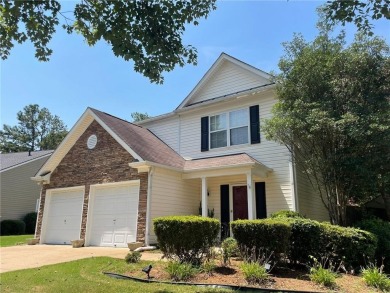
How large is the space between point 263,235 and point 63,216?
1119cm

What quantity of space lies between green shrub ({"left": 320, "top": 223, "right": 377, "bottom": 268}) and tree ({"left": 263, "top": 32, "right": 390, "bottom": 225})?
2.50 m

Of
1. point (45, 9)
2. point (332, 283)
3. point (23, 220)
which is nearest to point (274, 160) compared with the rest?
point (332, 283)

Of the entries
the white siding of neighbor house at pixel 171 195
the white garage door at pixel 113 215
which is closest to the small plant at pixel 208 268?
the white siding of neighbor house at pixel 171 195

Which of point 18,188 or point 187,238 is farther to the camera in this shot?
point 18,188

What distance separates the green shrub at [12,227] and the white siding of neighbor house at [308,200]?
64.8ft

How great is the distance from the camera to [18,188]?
24641 millimetres

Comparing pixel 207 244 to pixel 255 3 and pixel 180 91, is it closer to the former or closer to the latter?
pixel 255 3

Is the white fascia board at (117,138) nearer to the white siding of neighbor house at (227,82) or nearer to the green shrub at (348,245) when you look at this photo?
the white siding of neighbor house at (227,82)

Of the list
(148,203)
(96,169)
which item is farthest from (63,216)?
(148,203)

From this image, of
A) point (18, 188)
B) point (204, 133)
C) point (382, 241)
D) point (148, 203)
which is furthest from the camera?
point (18, 188)

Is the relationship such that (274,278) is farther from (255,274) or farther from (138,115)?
(138,115)

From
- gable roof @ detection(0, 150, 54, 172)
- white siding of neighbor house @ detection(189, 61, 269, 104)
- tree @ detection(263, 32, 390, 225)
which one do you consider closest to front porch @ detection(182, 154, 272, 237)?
tree @ detection(263, 32, 390, 225)

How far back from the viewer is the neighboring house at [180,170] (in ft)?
42.0

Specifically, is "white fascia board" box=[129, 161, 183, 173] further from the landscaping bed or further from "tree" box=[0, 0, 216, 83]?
"tree" box=[0, 0, 216, 83]
